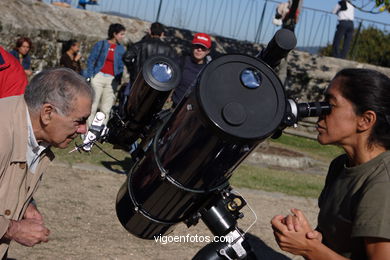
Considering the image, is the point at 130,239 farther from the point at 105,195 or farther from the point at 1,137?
the point at 1,137

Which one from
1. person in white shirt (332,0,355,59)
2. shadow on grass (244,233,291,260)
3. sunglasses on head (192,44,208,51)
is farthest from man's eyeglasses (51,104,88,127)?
person in white shirt (332,0,355,59)

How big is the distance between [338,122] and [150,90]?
84 cm

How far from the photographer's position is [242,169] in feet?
27.6

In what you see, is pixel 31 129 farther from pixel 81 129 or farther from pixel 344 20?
pixel 344 20

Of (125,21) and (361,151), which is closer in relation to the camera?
(361,151)

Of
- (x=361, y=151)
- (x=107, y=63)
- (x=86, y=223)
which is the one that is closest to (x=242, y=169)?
(x=107, y=63)

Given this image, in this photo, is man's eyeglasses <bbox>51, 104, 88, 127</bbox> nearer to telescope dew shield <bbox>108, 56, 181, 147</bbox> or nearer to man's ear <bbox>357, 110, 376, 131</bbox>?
telescope dew shield <bbox>108, 56, 181, 147</bbox>

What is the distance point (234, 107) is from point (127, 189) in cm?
69

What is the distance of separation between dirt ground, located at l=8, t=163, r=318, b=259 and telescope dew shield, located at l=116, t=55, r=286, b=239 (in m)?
2.24

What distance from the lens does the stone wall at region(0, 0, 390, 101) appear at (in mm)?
9508

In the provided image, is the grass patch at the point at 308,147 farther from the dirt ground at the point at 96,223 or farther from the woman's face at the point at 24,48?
the woman's face at the point at 24,48

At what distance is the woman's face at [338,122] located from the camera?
2586 mm

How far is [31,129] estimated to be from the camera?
256 cm

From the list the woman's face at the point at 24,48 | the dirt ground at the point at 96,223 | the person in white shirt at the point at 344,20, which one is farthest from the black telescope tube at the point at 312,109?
the person in white shirt at the point at 344,20
